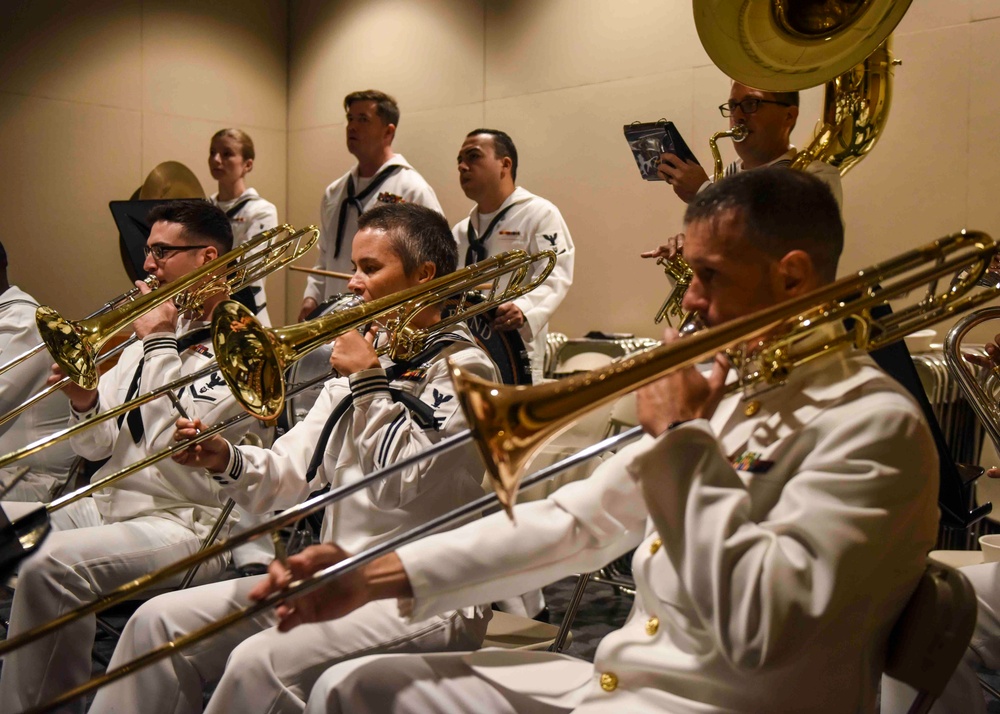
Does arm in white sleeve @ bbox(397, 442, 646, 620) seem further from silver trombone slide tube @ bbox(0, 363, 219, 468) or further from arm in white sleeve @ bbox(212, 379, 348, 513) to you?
silver trombone slide tube @ bbox(0, 363, 219, 468)

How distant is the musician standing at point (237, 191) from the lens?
5.92 m

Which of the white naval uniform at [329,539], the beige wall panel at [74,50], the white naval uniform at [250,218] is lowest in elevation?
the white naval uniform at [329,539]

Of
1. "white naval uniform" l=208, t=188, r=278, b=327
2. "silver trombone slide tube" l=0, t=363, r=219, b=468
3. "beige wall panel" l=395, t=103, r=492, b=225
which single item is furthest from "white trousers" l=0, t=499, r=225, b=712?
"beige wall panel" l=395, t=103, r=492, b=225

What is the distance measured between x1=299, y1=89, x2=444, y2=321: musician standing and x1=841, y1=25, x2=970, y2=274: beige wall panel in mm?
2220

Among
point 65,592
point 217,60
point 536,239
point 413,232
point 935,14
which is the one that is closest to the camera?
point 65,592

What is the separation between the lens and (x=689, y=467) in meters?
1.24

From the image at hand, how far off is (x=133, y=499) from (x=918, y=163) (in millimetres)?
4005

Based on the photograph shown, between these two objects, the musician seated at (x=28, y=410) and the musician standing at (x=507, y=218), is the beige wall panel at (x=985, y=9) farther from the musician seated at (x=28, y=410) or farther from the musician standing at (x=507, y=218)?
the musician seated at (x=28, y=410)

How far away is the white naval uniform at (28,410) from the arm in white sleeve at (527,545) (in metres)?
2.37

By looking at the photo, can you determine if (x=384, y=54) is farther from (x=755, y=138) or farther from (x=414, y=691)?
(x=414, y=691)

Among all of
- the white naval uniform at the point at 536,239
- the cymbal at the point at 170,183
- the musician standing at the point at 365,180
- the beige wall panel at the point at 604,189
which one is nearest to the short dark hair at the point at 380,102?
the musician standing at the point at 365,180

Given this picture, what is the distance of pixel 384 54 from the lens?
7254 millimetres

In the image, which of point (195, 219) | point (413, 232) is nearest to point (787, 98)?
point (413, 232)

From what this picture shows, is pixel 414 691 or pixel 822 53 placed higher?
pixel 822 53
